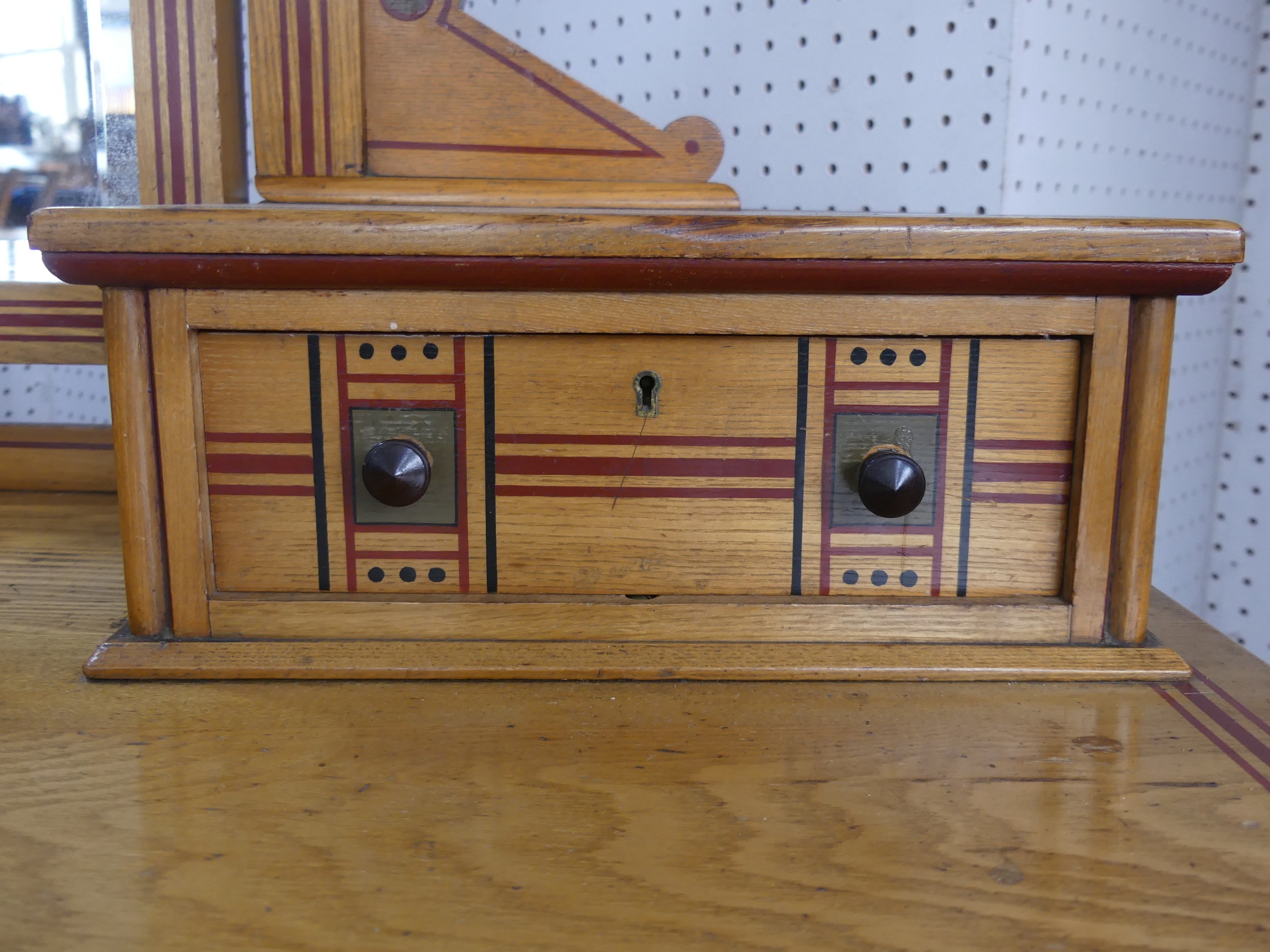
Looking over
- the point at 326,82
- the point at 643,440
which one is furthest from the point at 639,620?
the point at 326,82

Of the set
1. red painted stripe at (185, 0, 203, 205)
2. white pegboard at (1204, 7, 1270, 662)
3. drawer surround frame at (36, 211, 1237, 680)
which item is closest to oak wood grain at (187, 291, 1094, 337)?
drawer surround frame at (36, 211, 1237, 680)

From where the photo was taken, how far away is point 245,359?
2.51ft

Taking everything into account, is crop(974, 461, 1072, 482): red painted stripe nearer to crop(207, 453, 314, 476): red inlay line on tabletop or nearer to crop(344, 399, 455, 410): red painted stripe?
crop(344, 399, 455, 410): red painted stripe

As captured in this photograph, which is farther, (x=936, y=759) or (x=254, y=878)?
(x=936, y=759)

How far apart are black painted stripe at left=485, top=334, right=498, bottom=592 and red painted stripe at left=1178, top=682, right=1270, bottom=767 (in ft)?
1.85

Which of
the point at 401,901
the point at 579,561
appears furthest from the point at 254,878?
the point at 579,561

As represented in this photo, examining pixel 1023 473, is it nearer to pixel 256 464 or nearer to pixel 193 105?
pixel 256 464

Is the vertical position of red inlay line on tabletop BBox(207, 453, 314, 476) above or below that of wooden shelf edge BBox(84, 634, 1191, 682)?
above

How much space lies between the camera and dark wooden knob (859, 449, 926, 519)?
73cm

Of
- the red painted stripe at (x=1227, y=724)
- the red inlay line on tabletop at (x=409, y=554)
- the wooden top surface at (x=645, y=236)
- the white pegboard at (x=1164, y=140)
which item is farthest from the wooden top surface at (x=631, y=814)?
the white pegboard at (x=1164, y=140)

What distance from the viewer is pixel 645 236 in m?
0.71

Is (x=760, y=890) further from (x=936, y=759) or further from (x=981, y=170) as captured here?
(x=981, y=170)

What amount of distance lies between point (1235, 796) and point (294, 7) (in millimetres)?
1032

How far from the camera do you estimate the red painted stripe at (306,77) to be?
933 millimetres
